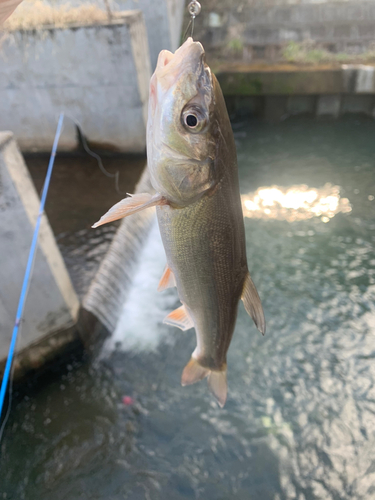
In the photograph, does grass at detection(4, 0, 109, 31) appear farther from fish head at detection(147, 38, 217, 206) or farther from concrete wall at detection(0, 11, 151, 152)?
fish head at detection(147, 38, 217, 206)

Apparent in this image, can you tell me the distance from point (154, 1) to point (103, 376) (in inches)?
362

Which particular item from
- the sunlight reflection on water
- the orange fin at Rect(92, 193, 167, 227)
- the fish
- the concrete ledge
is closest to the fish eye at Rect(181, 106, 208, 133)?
the fish

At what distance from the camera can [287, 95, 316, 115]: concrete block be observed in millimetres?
10977

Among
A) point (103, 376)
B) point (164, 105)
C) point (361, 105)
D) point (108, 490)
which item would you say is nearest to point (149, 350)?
point (103, 376)

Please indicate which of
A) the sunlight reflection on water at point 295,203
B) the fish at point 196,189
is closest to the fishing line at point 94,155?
the sunlight reflection on water at point 295,203

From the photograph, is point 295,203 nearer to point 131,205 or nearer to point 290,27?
point 131,205

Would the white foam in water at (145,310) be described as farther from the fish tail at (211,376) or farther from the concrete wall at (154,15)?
the concrete wall at (154,15)

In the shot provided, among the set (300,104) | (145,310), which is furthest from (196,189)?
(300,104)

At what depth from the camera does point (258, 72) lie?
10.5 meters

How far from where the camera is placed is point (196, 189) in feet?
5.22

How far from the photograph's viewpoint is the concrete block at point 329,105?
1076 cm

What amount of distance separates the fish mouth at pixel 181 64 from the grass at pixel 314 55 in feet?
37.6

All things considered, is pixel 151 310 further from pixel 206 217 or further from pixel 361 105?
pixel 361 105

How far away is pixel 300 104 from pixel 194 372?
1104 cm
